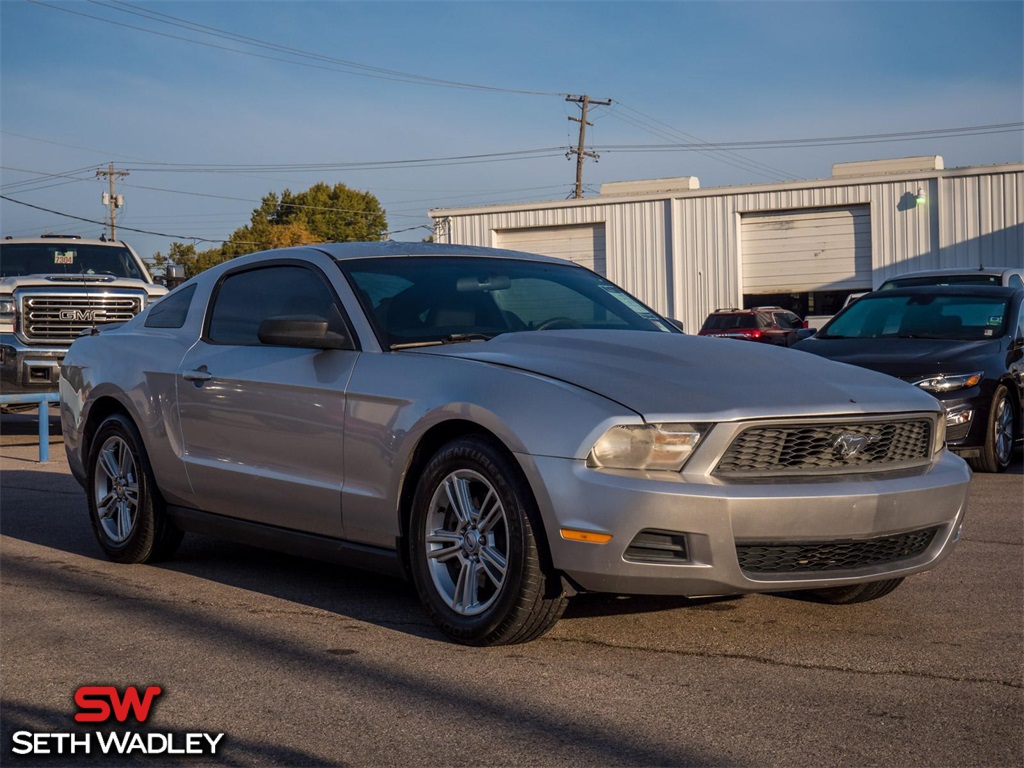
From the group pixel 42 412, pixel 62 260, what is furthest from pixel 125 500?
pixel 62 260

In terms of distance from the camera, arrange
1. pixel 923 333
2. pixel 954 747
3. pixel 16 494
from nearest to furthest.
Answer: pixel 954 747 < pixel 16 494 < pixel 923 333

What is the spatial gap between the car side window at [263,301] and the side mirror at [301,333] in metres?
0.12

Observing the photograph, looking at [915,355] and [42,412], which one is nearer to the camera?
[915,355]

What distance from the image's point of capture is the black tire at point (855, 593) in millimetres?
5180

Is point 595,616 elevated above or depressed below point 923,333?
below

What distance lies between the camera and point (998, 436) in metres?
9.95

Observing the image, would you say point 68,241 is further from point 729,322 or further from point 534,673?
point 729,322

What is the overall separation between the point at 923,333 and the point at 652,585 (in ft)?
23.1

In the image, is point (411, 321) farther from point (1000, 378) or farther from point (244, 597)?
Result: point (1000, 378)

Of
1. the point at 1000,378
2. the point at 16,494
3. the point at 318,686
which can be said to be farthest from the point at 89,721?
the point at 1000,378

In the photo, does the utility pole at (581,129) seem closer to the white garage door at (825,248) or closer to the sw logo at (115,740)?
the white garage door at (825,248)

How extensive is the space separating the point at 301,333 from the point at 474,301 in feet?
2.59

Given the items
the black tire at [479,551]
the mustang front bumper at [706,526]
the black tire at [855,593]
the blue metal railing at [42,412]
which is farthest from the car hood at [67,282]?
the mustang front bumper at [706,526]

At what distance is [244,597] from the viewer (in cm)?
577
